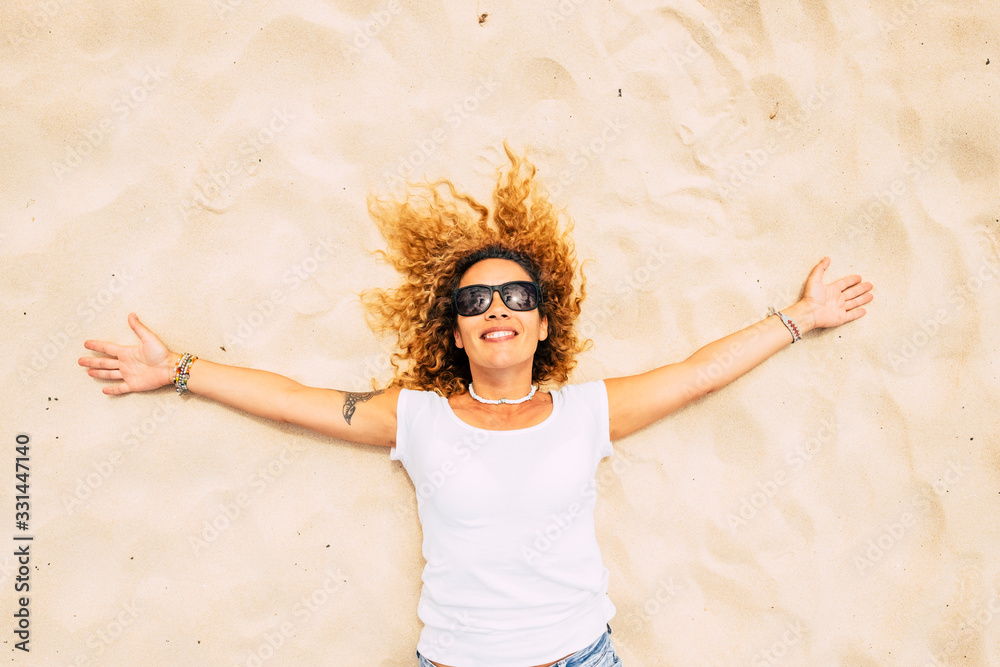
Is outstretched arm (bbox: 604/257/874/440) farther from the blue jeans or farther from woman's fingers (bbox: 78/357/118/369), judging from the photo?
woman's fingers (bbox: 78/357/118/369)

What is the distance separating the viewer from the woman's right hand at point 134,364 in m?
2.89

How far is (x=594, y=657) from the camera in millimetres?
2668

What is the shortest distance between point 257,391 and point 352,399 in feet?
1.47

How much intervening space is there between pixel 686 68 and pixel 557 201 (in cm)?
97

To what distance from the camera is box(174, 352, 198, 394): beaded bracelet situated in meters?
2.85

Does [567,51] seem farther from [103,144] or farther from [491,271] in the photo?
[103,144]

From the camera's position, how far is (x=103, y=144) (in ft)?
9.66

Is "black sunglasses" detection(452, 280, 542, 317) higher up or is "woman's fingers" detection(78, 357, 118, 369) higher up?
"black sunglasses" detection(452, 280, 542, 317)

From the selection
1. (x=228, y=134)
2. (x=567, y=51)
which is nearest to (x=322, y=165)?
(x=228, y=134)

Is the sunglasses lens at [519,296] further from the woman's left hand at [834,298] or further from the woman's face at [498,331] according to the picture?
the woman's left hand at [834,298]

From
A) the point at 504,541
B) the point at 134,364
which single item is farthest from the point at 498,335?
the point at 134,364

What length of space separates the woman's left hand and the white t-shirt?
4.76 ft

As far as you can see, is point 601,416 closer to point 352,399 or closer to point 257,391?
point 352,399

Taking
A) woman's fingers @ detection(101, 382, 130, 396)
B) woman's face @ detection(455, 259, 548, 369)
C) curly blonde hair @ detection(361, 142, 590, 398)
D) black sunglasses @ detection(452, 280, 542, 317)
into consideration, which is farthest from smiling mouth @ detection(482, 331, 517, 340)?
woman's fingers @ detection(101, 382, 130, 396)
